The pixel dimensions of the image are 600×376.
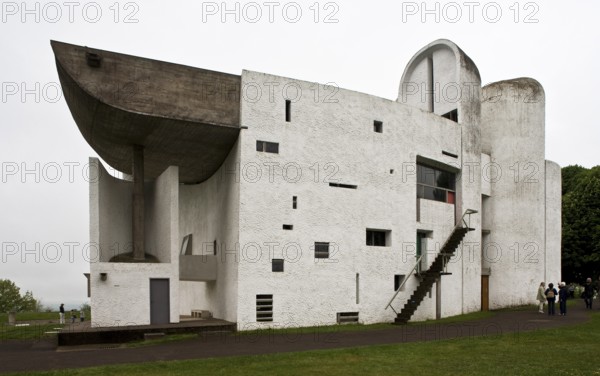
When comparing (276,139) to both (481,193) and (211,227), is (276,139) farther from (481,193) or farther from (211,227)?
(481,193)

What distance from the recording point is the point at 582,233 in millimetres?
38094

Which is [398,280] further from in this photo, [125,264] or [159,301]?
[125,264]

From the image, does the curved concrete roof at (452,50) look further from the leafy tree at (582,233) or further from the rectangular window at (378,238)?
the leafy tree at (582,233)

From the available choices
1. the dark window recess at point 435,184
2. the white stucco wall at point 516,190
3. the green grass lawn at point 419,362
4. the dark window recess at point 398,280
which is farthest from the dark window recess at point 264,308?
the white stucco wall at point 516,190

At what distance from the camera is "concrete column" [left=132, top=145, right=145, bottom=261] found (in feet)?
65.7

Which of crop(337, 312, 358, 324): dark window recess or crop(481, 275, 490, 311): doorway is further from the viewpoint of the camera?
crop(481, 275, 490, 311): doorway

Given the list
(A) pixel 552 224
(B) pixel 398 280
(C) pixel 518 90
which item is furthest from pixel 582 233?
(B) pixel 398 280

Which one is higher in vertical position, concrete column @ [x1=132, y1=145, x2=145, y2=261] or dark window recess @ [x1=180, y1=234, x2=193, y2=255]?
concrete column @ [x1=132, y1=145, x2=145, y2=261]

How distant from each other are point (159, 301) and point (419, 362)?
→ 1051cm

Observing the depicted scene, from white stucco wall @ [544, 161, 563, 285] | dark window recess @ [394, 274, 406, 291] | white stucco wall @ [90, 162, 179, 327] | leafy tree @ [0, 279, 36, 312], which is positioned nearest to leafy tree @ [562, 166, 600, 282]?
white stucco wall @ [544, 161, 563, 285]

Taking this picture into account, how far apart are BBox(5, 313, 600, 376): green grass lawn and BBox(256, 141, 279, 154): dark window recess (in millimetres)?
8878

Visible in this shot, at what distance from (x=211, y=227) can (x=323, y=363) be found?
12249 millimetres

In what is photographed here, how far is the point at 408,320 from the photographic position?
21.6 metres

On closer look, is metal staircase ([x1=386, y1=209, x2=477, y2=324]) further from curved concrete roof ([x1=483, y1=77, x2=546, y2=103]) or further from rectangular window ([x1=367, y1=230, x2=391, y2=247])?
curved concrete roof ([x1=483, y1=77, x2=546, y2=103])
